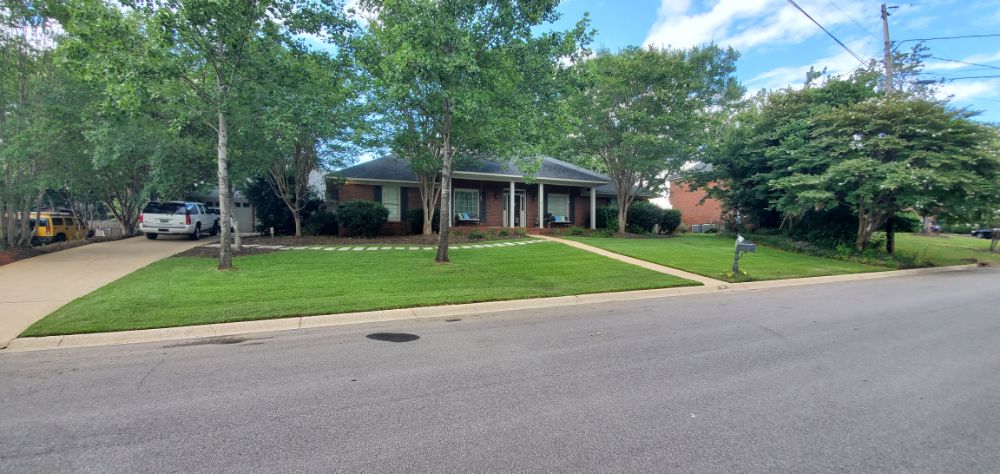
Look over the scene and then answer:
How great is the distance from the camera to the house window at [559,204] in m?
24.8

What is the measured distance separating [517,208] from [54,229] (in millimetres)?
22350

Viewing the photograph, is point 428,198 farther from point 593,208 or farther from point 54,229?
point 54,229

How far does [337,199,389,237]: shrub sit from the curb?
1158 cm

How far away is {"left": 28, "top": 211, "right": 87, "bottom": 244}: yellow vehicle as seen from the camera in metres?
19.9

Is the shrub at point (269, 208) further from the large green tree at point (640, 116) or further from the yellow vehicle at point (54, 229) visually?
the large green tree at point (640, 116)

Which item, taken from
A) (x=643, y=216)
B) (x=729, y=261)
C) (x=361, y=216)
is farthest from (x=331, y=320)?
(x=643, y=216)

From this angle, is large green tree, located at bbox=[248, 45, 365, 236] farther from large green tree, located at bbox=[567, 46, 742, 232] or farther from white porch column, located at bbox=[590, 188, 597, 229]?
white porch column, located at bbox=[590, 188, 597, 229]

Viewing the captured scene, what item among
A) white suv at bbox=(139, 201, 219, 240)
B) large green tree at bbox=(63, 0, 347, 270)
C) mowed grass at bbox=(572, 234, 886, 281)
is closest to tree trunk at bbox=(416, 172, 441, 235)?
mowed grass at bbox=(572, 234, 886, 281)

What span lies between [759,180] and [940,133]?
6.22 m

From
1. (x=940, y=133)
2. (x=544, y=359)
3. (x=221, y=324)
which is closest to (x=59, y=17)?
(x=221, y=324)

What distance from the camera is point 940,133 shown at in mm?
14344

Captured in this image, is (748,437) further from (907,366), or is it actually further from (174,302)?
(174,302)

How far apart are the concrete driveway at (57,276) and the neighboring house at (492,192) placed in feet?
26.9

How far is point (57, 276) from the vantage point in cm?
966
